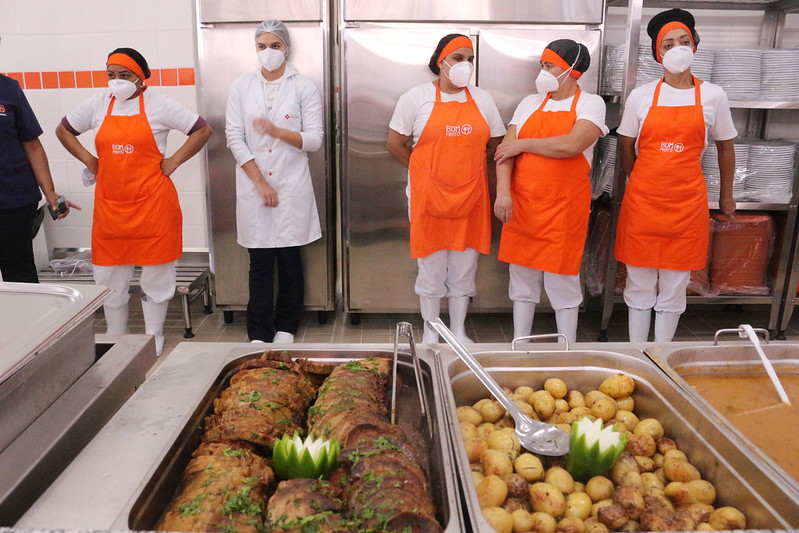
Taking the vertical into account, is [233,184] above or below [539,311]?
above

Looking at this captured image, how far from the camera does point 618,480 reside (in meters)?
1.22

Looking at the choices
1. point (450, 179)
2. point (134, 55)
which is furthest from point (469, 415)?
point (134, 55)

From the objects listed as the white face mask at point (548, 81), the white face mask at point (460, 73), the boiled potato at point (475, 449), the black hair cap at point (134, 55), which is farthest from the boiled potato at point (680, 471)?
the black hair cap at point (134, 55)

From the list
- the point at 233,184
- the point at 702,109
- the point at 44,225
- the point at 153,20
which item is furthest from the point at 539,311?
the point at 44,225

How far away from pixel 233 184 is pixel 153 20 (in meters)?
1.32

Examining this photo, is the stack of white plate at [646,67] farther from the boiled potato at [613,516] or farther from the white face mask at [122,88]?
the boiled potato at [613,516]

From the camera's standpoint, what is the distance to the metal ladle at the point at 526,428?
4.23ft

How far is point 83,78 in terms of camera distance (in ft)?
13.6

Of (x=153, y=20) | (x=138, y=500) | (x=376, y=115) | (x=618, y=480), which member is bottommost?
(x=618, y=480)

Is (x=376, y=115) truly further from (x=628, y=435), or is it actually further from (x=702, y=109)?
(x=628, y=435)

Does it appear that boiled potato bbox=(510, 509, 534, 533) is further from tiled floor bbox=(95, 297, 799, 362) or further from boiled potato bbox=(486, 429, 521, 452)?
tiled floor bbox=(95, 297, 799, 362)

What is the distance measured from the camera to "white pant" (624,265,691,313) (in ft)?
10.2

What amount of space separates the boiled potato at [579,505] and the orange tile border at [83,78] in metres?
3.76

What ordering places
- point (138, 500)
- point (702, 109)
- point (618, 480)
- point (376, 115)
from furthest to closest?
point (376, 115) → point (702, 109) → point (618, 480) → point (138, 500)
